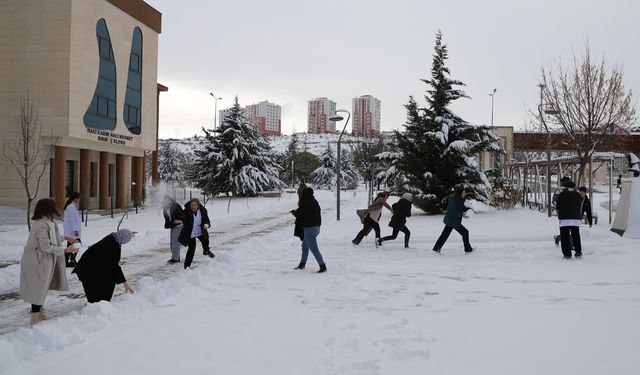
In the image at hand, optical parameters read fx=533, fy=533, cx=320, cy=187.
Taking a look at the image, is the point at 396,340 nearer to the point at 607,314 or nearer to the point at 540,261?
the point at 607,314

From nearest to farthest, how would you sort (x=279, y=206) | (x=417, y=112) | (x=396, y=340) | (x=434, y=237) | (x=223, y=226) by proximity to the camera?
(x=396, y=340)
(x=434, y=237)
(x=223, y=226)
(x=417, y=112)
(x=279, y=206)

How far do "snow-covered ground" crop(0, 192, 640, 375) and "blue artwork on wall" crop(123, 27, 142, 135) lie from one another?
21.1 metres

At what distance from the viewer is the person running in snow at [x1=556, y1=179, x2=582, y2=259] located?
414 inches

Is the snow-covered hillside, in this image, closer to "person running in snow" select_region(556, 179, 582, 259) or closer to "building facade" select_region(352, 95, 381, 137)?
"building facade" select_region(352, 95, 381, 137)

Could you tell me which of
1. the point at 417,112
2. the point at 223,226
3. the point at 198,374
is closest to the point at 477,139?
the point at 417,112

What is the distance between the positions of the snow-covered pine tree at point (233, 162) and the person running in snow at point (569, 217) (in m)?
31.3

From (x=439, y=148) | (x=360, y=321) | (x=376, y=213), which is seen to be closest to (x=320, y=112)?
(x=439, y=148)

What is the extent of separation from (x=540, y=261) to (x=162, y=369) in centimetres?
832

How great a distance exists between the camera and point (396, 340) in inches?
210

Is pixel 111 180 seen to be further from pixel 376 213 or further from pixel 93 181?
pixel 376 213

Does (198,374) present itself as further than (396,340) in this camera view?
No

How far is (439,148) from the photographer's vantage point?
21656 mm

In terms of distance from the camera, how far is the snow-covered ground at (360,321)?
4.68 metres

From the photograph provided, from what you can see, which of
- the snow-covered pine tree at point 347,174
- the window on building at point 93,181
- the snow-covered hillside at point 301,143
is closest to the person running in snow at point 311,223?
the window on building at point 93,181
